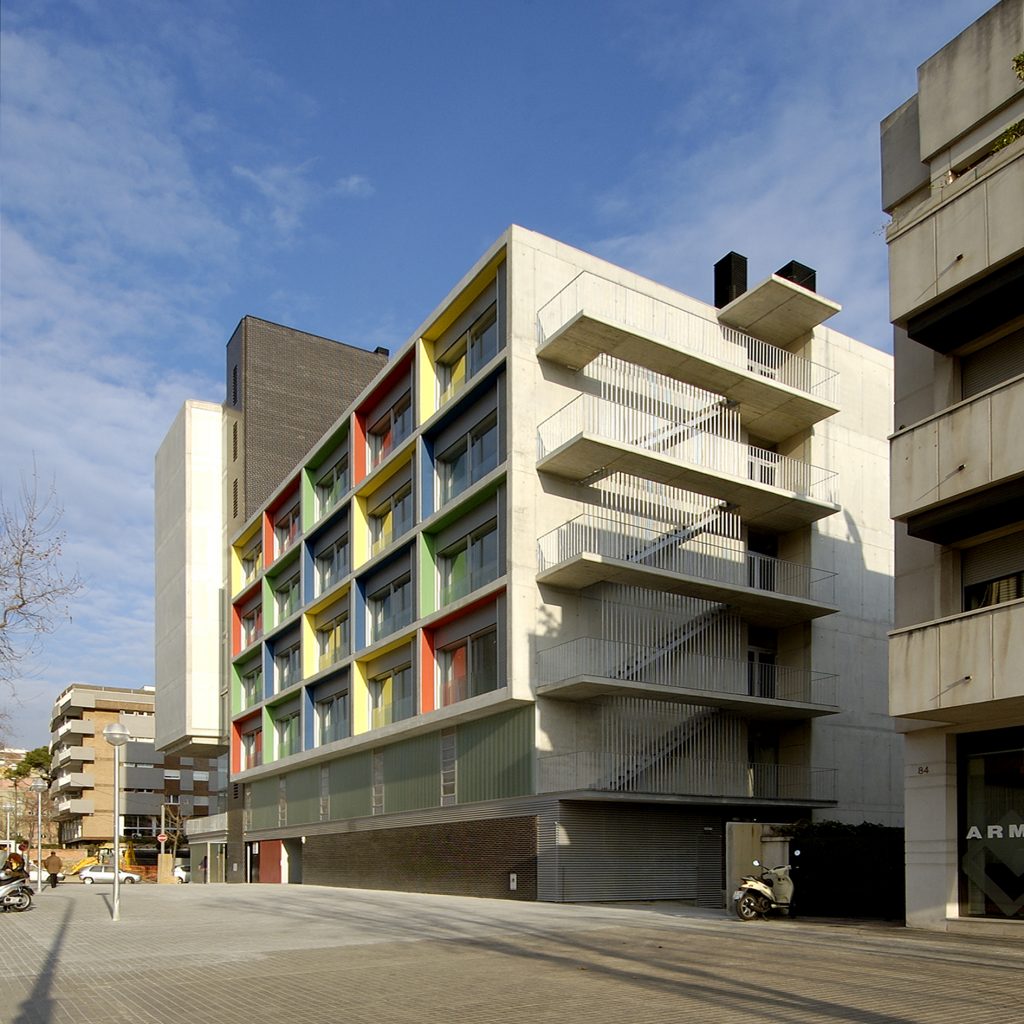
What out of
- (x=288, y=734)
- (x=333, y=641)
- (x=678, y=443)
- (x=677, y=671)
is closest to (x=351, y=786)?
(x=333, y=641)

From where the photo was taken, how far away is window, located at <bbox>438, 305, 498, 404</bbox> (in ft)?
113

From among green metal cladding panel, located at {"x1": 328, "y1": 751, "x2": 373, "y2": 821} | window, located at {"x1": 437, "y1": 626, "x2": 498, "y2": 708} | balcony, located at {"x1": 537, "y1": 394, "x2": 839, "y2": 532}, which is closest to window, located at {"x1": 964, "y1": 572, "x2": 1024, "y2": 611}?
balcony, located at {"x1": 537, "y1": 394, "x2": 839, "y2": 532}

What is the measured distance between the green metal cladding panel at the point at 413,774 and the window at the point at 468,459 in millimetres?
7829

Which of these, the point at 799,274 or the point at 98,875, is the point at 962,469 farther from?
the point at 98,875

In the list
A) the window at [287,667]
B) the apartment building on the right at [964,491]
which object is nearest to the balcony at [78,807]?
the window at [287,667]

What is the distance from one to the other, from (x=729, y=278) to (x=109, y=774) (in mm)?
81732

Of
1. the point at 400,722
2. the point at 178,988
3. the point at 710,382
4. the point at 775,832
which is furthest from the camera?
the point at 400,722

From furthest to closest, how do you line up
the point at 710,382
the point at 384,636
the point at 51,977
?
the point at 384,636
the point at 710,382
the point at 51,977

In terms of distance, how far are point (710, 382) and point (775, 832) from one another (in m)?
15.3

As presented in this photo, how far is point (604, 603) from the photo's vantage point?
3184 centimetres

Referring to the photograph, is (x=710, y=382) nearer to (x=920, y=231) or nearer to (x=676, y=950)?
(x=920, y=231)

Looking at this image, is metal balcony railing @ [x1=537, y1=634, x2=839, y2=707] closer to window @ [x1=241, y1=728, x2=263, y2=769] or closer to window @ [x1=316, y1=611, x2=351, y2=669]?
window @ [x1=316, y1=611, x2=351, y2=669]

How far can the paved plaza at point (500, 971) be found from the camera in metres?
10.6

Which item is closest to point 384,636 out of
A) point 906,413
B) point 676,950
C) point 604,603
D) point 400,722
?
point 400,722
